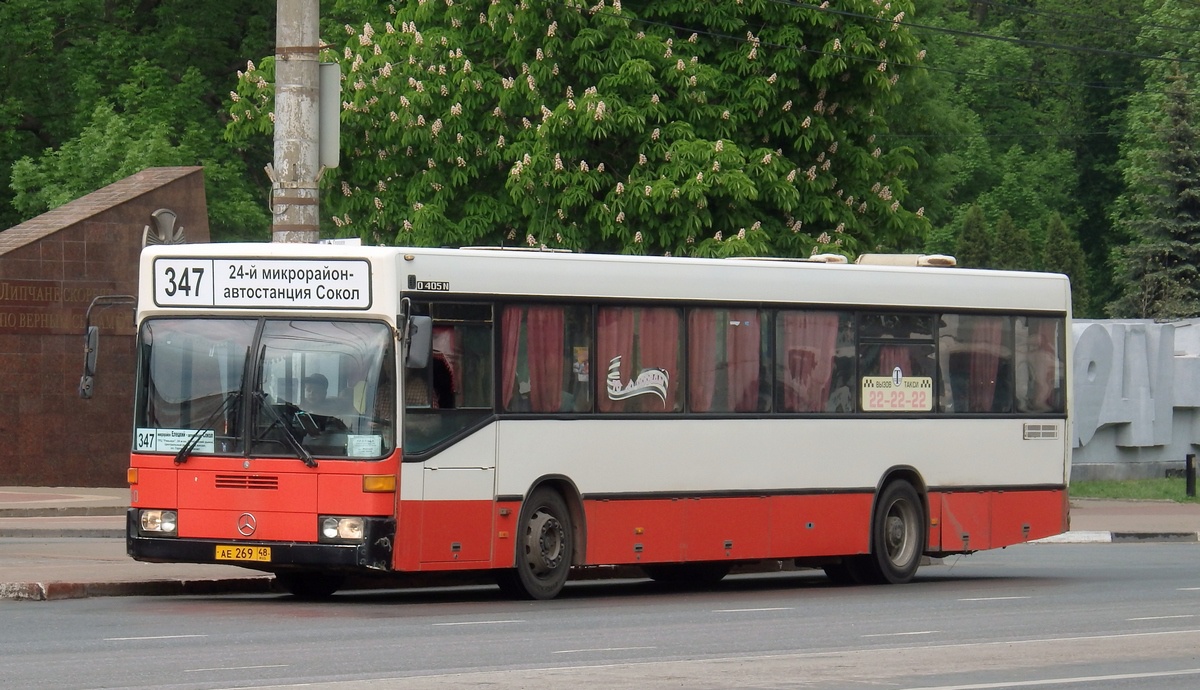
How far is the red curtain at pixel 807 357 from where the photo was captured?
1905 centimetres

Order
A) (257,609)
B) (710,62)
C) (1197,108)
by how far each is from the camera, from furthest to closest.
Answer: (1197,108)
(710,62)
(257,609)

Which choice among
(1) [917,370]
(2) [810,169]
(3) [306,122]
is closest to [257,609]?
(3) [306,122]

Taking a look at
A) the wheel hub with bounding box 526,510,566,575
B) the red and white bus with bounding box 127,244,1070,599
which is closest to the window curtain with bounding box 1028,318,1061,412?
the red and white bus with bounding box 127,244,1070,599

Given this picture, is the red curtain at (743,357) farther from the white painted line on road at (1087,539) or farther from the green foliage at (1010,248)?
the green foliage at (1010,248)

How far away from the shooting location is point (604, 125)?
29906 millimetres

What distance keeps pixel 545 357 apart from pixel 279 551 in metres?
2.77

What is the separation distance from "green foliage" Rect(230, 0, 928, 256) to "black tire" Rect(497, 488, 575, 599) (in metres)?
12.5

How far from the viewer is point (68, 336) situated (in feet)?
107

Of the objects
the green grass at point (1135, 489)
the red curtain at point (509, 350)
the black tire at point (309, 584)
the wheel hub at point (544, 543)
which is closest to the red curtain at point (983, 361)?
the wheel hub at point (544, 543)

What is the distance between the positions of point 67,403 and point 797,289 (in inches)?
A: 661

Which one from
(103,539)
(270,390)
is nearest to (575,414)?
(270,390)

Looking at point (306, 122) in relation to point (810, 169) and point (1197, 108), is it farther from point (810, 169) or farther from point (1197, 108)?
point (1197, 108)

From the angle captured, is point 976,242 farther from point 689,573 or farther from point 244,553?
point 244,553

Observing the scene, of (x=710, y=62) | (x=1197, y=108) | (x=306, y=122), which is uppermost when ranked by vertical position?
(x=1197, y=108)
